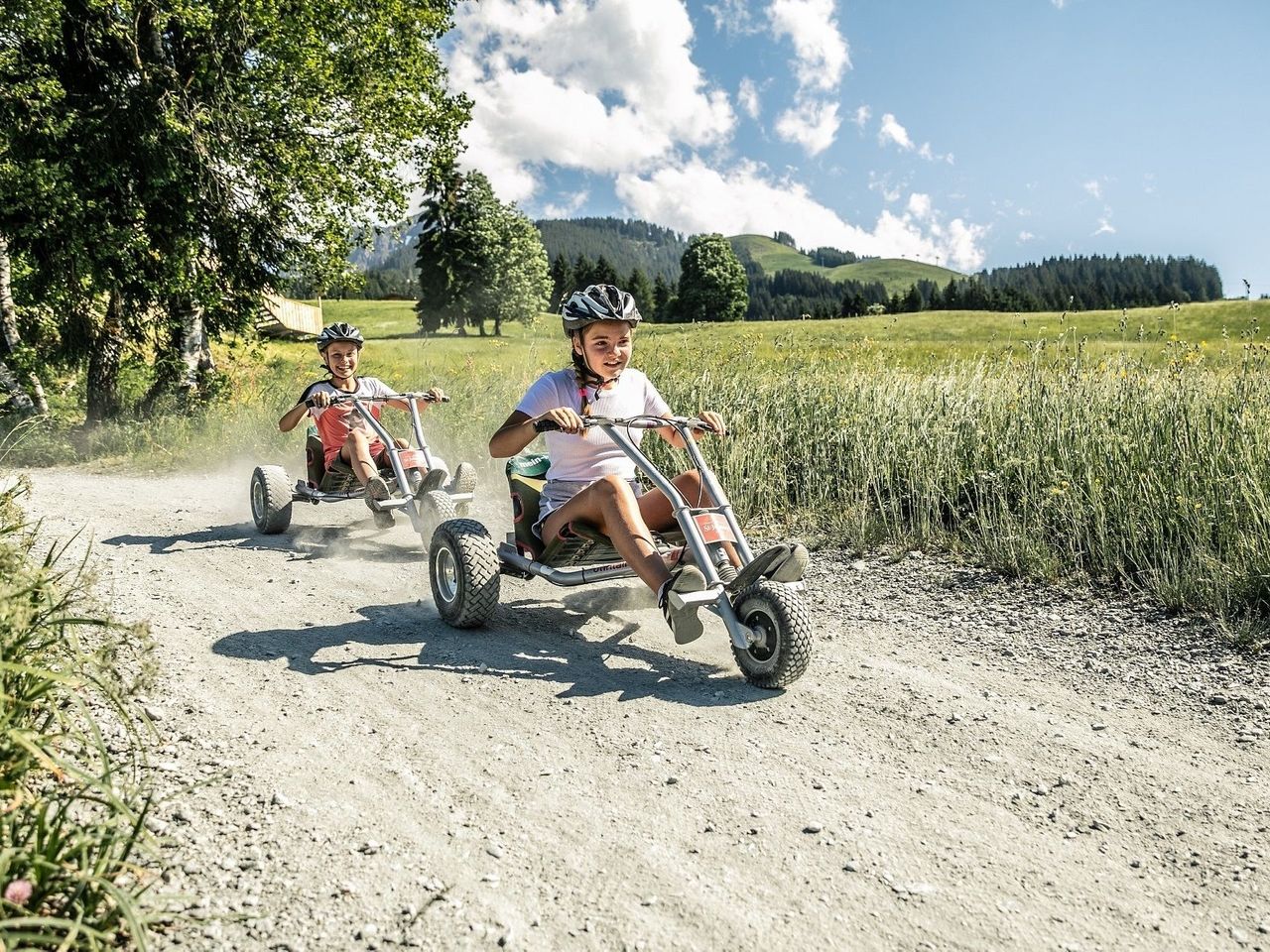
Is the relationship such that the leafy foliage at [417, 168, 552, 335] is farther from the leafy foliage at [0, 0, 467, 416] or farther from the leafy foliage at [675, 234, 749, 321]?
the leafy foliage at [0, 0, 467, 416]

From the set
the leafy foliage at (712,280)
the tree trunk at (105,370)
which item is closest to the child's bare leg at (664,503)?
the tree trunk at (105,370)

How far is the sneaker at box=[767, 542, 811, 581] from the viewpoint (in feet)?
12.1

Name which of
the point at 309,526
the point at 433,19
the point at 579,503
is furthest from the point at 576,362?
the point at 433,19

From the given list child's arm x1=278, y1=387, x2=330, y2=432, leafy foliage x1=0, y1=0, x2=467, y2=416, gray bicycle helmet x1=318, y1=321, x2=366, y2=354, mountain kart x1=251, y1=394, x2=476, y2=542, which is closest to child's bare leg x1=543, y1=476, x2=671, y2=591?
mountain kart x1=251, y1=394, x2=476, y2=542

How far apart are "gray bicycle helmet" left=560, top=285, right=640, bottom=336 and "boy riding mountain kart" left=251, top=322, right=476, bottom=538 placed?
2448mm

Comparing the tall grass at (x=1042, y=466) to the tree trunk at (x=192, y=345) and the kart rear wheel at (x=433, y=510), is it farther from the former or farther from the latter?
the tree trunk at (x=192, y=345)

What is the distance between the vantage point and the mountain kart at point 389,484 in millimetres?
6453

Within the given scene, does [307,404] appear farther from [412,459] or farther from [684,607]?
[684,607]

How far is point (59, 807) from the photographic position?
2.23 metres

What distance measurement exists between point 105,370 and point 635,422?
11.5m

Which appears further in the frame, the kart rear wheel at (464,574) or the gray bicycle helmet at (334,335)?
the gray bicycle helmet at (334,335)

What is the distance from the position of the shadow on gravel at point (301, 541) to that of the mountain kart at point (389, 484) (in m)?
0.16

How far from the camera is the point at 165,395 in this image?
13.0 m

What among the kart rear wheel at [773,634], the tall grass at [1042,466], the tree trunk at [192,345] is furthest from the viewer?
the tree trunk at [192,345]
